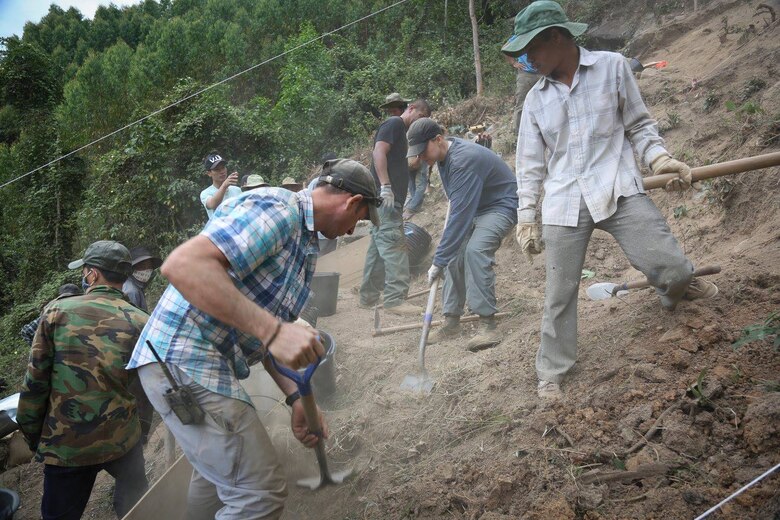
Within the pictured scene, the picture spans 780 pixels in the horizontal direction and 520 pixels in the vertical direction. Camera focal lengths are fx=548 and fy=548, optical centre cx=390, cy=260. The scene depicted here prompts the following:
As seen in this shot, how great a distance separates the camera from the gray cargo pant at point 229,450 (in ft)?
7.17

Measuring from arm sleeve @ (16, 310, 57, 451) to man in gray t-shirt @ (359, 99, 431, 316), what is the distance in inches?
141

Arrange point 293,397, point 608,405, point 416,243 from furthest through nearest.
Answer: point 416,243 < point 608,405 < point 293,397

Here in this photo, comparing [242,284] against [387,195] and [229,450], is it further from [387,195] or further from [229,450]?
[387,195]

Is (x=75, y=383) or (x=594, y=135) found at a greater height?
(x=594, y=135)

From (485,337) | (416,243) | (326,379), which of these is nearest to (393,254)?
(416,243)

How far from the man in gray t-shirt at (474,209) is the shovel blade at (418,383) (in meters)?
0.55

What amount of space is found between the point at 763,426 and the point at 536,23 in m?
2.14

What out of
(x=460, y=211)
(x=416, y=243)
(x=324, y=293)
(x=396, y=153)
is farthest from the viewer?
(x=416, y=243)

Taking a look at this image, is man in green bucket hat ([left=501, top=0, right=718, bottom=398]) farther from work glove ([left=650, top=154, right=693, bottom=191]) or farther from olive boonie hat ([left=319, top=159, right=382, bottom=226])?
olive boonie hat ([left=319, top=159, right=382, bottom=226])

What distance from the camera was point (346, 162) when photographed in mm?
2275

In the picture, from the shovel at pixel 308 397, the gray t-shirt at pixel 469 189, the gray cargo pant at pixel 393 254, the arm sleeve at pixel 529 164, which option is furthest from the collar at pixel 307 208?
the gray cargo pant at pixel 393 254

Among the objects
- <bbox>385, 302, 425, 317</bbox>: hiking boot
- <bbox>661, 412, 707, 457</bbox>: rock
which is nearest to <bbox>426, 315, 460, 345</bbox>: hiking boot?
<bbox>385, 302, 425, 317</bbox>: hiking boot

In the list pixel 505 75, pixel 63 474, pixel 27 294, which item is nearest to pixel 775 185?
pixel 63 474

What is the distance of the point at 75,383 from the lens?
2982 mm
